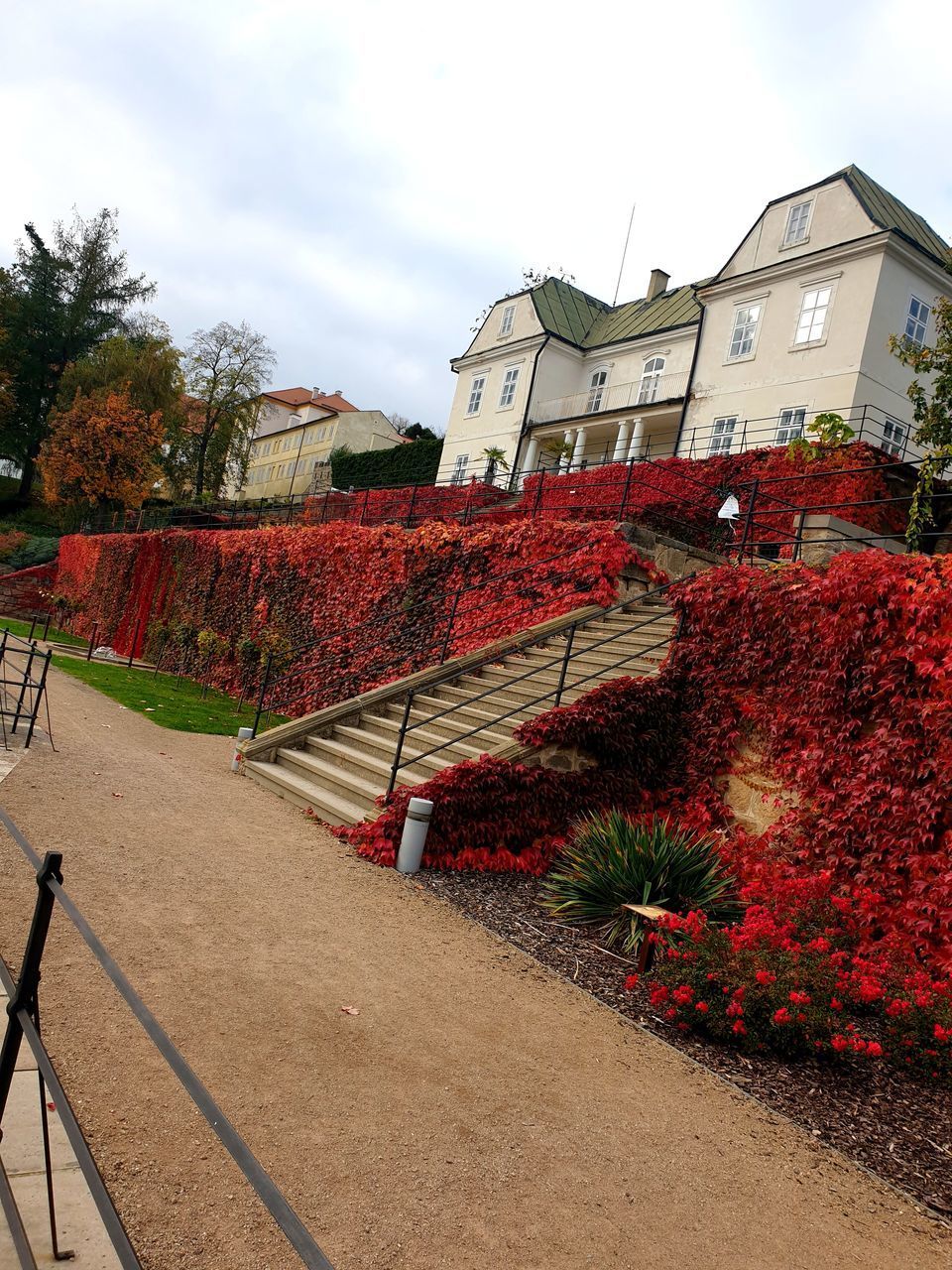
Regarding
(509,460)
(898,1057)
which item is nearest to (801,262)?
(509,460)

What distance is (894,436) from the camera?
20.6m

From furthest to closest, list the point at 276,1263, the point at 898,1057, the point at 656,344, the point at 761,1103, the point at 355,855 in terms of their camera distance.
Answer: the point at 656,344
the point at 355,855
the point at 898,1057
the point at 761,1103
the point at 276,1263

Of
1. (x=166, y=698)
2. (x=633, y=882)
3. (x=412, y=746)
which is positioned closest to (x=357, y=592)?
(x=166, y=698)

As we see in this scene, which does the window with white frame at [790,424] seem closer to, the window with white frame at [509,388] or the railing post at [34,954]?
the window with white frame at [509,388]

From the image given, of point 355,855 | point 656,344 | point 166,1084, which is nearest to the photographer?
point 166,1084

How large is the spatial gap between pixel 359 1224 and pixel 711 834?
5.19 metres

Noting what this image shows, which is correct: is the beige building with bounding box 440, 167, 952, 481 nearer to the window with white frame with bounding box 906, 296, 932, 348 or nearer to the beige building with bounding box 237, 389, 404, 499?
the window with white frame with bounding box 906, 296, 932, 348

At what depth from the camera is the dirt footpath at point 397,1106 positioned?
2826mm

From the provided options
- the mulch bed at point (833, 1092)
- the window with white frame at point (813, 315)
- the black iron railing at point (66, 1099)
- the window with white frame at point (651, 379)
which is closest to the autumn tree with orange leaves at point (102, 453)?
the window with white frame at point (651, 379)

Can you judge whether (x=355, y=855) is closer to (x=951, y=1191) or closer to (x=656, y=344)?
(x=951, y=1191)

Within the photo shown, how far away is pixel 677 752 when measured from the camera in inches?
336

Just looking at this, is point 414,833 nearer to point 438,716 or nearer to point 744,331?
point 438,716

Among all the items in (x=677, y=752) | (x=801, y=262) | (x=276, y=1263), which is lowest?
(x=276, y=1263)

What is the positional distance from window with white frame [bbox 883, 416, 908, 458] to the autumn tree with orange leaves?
35715 mm
